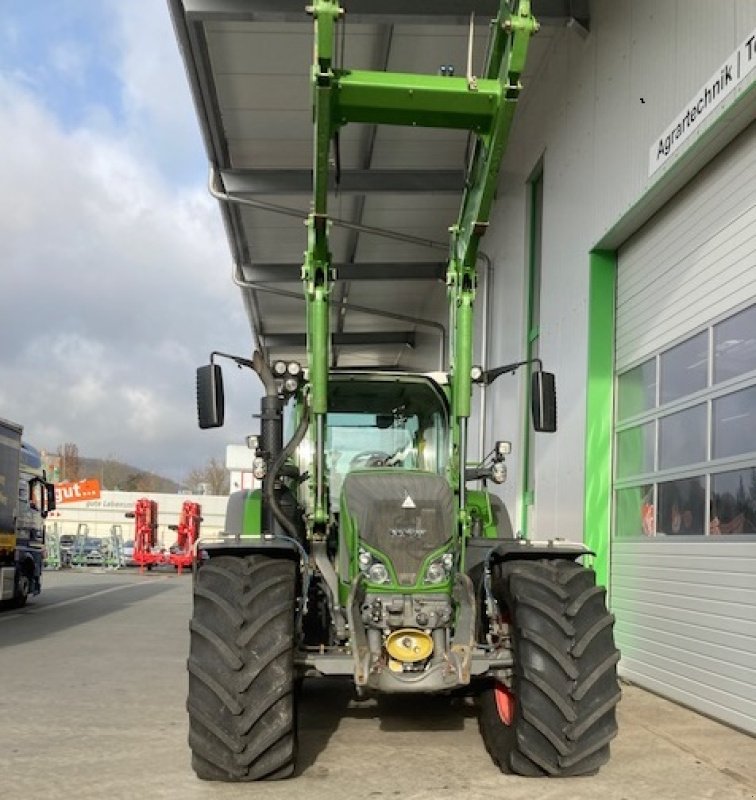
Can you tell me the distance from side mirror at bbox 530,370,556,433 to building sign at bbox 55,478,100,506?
3525cm

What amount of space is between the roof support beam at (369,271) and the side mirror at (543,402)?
11.0 meters

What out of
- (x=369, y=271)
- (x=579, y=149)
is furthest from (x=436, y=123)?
(x=369, y=271)

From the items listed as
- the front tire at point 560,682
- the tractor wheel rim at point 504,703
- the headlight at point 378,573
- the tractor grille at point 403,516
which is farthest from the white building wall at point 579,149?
the tractor wheel rim at point 504,703

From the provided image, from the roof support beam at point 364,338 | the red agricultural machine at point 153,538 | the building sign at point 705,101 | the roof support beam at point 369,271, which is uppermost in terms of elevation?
the roof support beam at point 369,271

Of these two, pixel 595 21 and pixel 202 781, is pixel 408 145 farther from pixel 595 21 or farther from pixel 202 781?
pixel 202 781

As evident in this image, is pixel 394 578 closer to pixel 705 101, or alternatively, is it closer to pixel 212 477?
pixel 705 101

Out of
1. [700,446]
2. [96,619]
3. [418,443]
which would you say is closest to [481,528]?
[418,443]

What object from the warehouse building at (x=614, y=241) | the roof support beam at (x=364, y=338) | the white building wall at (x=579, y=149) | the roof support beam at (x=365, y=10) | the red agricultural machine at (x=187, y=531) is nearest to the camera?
the warehouse building at (x=614, y=241)

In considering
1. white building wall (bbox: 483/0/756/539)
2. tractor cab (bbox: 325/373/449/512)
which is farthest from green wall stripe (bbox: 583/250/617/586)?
tractor cab (bbox: 325/373/449/512)

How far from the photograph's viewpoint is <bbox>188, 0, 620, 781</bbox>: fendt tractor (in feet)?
15.9

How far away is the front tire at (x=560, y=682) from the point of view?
4.86 m

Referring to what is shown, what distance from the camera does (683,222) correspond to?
7902 mm

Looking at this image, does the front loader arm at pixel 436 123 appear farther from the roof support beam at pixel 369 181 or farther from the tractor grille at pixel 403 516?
the roof support beam at pixel 369 181

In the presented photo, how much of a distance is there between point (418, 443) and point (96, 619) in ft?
29.8
